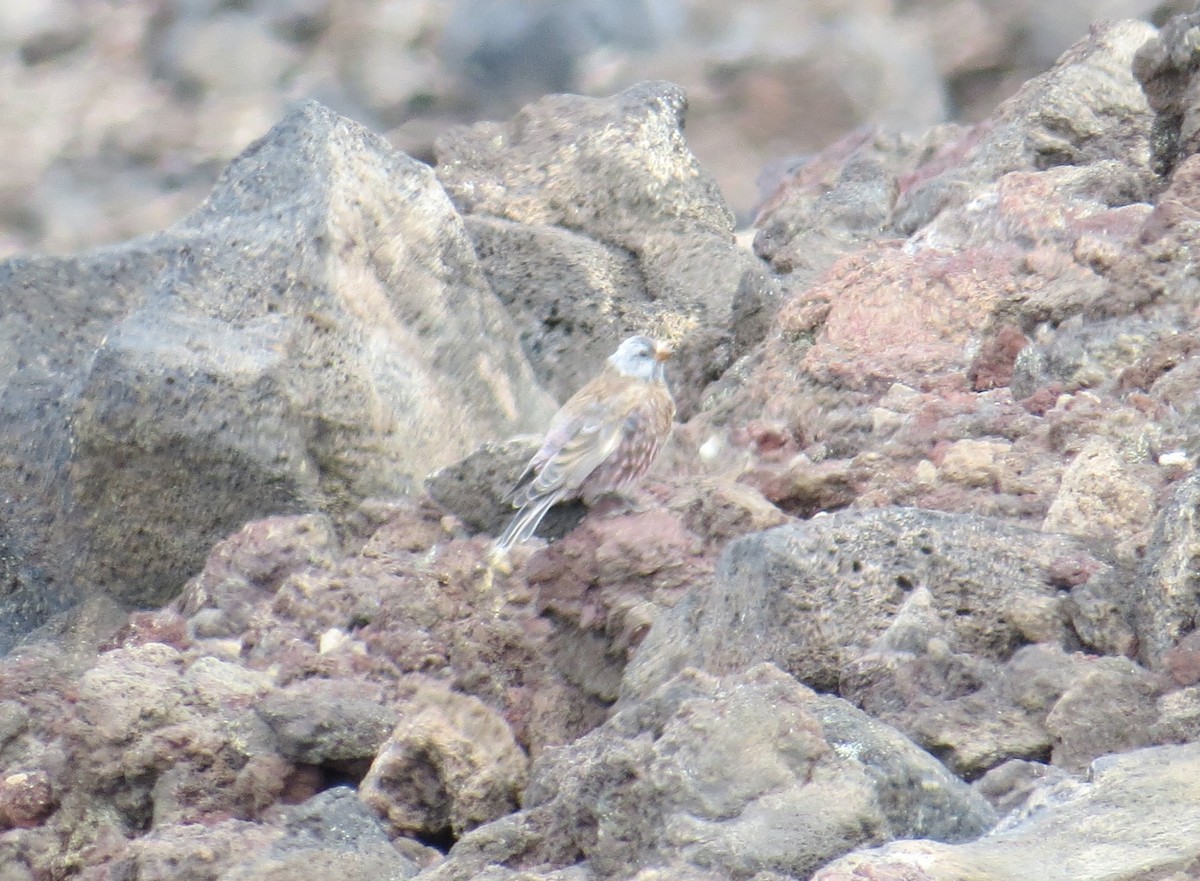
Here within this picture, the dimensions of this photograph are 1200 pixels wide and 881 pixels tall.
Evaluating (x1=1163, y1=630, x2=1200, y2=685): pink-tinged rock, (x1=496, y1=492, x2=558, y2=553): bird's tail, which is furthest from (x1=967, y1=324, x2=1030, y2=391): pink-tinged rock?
(x1=1163, y1=630, x2=1200, y2=685): pink-tinged rock

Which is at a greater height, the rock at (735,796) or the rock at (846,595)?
the rock at (846,595)

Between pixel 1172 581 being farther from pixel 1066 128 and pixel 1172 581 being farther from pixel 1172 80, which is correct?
pixel 1066 128

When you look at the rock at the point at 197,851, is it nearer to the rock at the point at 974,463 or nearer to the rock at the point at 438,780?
the rock at the point at 438,780

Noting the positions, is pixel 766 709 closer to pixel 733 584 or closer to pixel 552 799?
pixel 552 799

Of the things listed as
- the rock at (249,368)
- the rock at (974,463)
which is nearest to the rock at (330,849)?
the rock at (974,463)

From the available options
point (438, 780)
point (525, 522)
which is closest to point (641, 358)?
point (525, 522)

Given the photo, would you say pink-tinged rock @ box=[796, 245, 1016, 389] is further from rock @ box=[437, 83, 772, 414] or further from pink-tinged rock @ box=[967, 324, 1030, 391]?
rock @ box=[437, 83, 772, 414]
